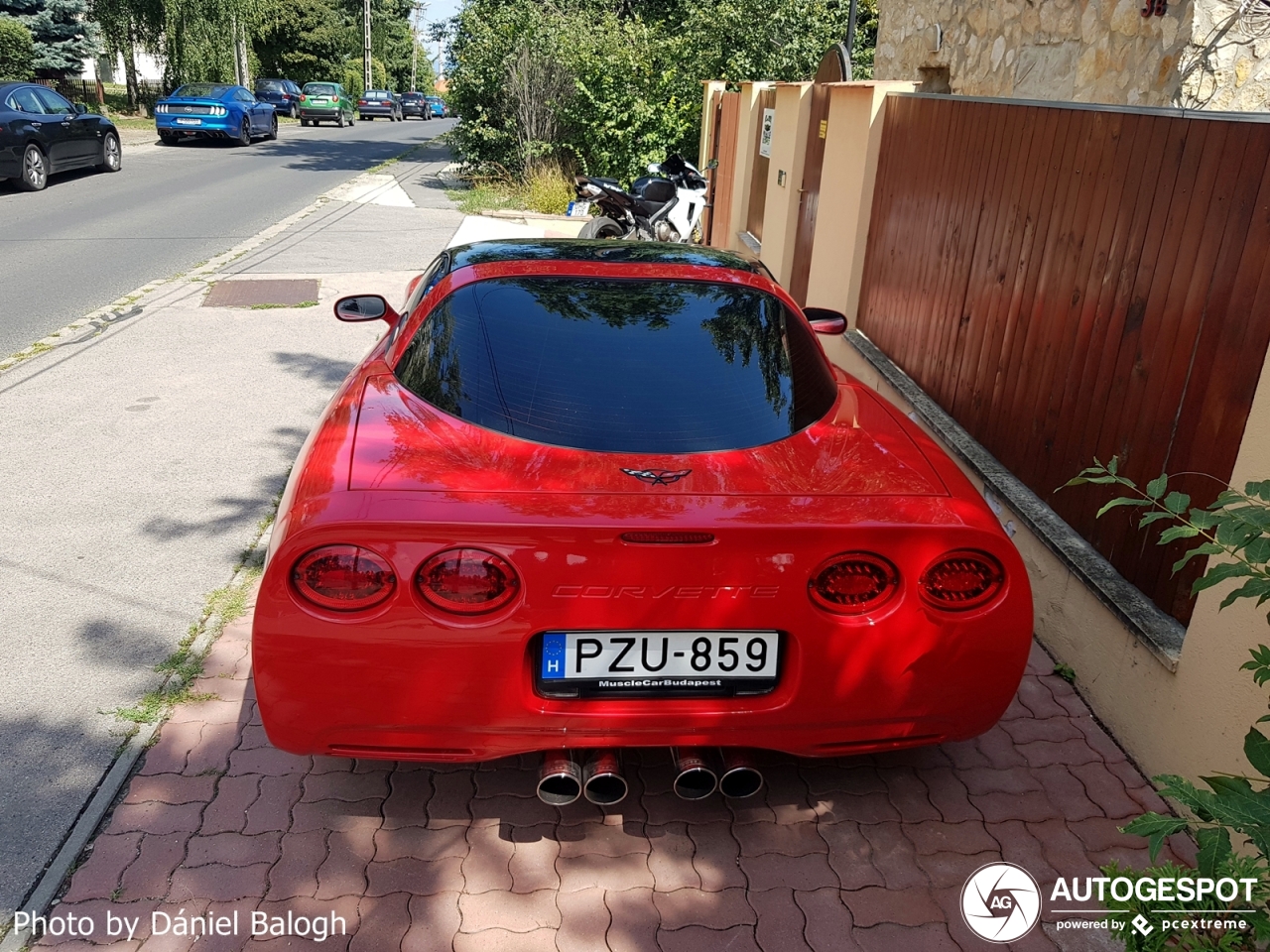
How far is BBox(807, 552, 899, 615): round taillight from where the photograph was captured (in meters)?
2.62

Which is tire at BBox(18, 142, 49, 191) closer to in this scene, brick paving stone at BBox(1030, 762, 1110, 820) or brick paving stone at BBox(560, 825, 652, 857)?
brick paving stone at BBox(560, 825, 652, 857)

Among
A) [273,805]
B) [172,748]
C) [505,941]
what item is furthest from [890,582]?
[172,748]

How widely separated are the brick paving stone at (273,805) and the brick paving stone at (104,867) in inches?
11.4

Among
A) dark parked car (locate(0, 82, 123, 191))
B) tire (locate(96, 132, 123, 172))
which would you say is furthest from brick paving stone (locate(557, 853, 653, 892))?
tire (locate(96, 132, 123, 172))

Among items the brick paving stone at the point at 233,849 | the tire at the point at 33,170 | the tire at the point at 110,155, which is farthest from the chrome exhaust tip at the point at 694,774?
the tire at the point at 110,155

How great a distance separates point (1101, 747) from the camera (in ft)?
11.2

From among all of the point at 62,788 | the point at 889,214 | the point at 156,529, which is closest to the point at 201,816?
the point at 62,788

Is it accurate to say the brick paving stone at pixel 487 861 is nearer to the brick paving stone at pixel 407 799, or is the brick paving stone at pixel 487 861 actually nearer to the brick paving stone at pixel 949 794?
the brick paving stone at pixel 407 799

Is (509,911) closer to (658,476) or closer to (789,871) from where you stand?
(789,871)

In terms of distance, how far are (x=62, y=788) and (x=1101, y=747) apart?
3.20 m

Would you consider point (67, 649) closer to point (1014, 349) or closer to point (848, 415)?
point (848, 415)

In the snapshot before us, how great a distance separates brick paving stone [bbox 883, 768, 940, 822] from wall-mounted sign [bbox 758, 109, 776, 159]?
28.1 feet

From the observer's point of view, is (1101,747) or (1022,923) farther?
(1101,747)

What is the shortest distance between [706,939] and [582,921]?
1.02 ft
